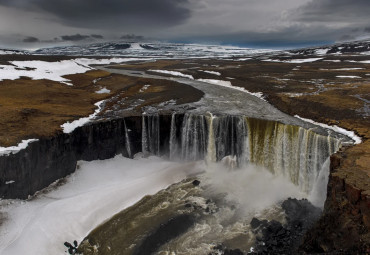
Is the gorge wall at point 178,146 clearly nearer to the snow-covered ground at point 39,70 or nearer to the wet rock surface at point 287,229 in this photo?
the wet rock surface at point 287,229

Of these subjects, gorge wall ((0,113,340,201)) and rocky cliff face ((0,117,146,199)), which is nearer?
rocky cliff face ((0,117,146,199))

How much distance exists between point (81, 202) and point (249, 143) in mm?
16707

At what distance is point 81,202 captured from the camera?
22609 millimetres

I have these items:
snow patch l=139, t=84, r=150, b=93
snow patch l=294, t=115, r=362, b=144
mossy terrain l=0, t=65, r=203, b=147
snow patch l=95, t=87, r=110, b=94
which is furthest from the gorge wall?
snow patch l=95, t=87, r=110, b=94

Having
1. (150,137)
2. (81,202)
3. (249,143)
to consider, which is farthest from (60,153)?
(249,143)

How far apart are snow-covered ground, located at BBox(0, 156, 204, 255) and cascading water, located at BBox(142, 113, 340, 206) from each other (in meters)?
2.12

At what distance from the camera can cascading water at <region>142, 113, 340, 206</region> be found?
77.7 feet

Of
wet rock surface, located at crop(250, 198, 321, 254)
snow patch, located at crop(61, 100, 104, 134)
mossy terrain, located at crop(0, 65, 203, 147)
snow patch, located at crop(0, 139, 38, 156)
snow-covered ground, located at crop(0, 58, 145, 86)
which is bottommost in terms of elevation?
wet rock surface, located at crop(250, 198, 321, 254)

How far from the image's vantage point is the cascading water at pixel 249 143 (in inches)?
932

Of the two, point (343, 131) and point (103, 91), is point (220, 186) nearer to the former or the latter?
point (343, 131)

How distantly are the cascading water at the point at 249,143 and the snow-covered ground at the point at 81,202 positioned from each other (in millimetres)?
2117

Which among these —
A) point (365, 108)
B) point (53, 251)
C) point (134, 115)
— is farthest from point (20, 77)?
point (365, 108)

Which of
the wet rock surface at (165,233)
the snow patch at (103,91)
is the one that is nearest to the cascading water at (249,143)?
the wet rock surface at (165,233)

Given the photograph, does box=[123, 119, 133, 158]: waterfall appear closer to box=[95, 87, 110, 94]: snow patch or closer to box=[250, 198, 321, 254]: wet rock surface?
box=[250, 198, 321, 254]: wet rock surface
